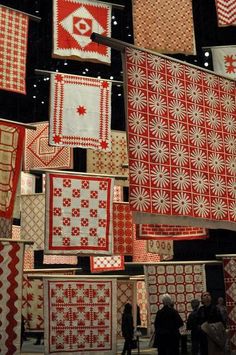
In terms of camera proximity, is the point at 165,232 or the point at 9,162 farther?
the point at 165,232

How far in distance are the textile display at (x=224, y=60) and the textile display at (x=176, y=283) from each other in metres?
3.33

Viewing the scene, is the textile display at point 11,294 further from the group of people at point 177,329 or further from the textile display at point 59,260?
the textile display at point 59,260

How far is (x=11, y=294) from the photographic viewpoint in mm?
7020

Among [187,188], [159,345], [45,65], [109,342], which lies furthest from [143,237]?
[45,65]

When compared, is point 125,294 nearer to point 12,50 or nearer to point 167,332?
point 167,332

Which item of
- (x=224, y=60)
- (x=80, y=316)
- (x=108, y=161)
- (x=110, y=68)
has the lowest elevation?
(x=80, y=316)

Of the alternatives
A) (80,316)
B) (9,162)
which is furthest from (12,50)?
(80,316)

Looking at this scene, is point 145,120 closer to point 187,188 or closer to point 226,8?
point 187,188

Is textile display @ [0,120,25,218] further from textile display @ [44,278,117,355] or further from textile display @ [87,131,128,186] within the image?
textile display @ [87,131,128,186]

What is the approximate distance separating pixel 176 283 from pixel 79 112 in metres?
3.32

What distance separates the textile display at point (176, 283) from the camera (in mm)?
8750

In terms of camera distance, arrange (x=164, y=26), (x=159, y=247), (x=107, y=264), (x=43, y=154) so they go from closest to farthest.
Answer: (x=164, y=26)
(x=43, y=154)
(x=159, y=247)
(x=107, y=264)

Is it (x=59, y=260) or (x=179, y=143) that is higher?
(x=179, y=143)

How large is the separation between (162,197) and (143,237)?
4042 mm
